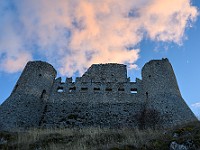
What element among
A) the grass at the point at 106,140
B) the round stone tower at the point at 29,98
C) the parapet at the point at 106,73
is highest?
the parapet at the point at 106,73

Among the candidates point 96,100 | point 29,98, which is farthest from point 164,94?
point 29,98

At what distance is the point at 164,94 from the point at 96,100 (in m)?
6.36

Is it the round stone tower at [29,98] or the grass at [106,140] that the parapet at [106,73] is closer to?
the round stone tower at [29,98]

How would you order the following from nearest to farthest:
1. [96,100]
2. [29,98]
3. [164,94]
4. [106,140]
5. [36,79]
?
1. [106,140]
2. [164,94]
3. [29,98]
4. [96,100]
5. [36,79]

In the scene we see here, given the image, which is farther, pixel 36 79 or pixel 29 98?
pixel 36 79

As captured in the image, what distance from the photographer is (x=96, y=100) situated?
23.8 metres

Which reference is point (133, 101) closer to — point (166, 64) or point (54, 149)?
point (166, 64)

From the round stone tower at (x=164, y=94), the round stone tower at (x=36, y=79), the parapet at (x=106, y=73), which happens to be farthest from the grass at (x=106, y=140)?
the parapet at (x=106, y=73)

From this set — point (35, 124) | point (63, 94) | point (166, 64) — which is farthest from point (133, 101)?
point (35, 124)

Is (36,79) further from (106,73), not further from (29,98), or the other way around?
(106,73)

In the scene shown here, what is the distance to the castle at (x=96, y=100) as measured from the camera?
20938 millimetres

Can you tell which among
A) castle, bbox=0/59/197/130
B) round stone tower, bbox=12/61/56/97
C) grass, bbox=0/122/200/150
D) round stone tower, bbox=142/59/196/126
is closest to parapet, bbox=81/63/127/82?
castle, bbox=0/59/197/130

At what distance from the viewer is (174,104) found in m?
21.2

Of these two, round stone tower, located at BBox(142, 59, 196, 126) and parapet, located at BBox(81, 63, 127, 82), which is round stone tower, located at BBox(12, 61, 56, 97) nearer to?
parapet, located at BBox(81, 63, 127, 82)
